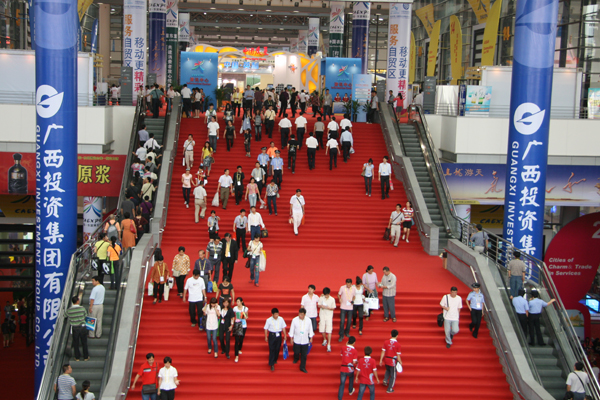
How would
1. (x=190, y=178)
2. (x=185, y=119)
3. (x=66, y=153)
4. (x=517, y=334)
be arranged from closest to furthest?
(x=517, y=334) → (x=66, y=153) → (x=190, y=178) → (x=185, y=119)

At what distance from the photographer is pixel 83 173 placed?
795 inches

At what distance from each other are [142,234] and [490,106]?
12059mm

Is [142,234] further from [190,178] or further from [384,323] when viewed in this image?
[384,323]

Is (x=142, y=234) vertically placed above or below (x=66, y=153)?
below

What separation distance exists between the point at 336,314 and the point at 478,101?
419 inches

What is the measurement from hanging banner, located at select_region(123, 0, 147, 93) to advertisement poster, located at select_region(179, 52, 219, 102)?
2.28 metres

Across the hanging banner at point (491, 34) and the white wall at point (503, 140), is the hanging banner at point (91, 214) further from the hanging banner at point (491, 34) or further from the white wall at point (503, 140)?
the hanging banner at point (491, 34)

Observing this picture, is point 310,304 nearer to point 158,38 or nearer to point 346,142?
point 346,142

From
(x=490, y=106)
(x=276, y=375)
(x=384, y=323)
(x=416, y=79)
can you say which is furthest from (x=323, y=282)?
(x=416, y=79)

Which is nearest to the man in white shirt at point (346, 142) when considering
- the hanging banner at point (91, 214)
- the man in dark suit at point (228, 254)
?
the man in dark suit at point (228, 254)

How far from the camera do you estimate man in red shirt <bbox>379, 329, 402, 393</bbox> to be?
10.7 m

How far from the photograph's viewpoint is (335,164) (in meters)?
20.1

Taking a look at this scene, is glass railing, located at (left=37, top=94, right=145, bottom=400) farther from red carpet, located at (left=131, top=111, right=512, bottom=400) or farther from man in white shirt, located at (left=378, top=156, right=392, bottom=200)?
man in white shirt, located at (left=378, top=156, right=392, bottom=200)

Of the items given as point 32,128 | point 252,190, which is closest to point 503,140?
point 252,190
